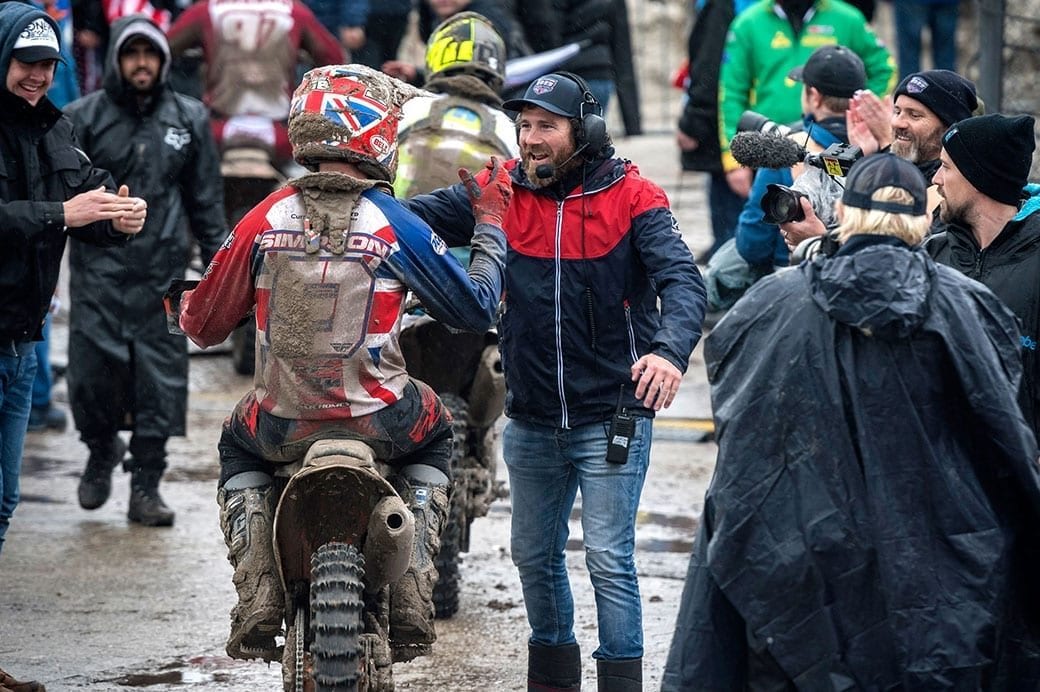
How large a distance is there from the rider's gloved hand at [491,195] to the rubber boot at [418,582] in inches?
31.4

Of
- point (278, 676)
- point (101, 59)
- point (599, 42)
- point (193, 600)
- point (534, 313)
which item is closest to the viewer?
point (534, 313)

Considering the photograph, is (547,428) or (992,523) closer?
(992,523)

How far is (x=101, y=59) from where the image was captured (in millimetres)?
12586

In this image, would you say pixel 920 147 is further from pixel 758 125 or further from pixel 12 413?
pixel 12 413

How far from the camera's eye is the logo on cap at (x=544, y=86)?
5.50 meters

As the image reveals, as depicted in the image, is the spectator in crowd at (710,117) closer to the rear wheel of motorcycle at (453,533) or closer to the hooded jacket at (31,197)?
the rear wheel of motorcycle at (453,533)

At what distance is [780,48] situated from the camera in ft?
33.0

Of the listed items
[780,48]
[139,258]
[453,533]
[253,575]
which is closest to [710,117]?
[780,48]

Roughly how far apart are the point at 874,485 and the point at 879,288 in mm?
448

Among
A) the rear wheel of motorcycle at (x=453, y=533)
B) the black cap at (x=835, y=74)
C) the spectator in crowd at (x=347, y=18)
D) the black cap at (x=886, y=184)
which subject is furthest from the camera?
the spectator in crowd at (x=347, y=18)

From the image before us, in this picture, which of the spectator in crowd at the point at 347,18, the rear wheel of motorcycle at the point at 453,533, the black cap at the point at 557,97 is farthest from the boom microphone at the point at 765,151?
the spectator in crowd at the point at 347,18

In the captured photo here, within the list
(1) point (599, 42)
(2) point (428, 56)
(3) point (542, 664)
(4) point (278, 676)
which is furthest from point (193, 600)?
(1) point (599, 42)

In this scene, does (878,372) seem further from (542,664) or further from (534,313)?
(542,664)

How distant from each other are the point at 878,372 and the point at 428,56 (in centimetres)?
364
